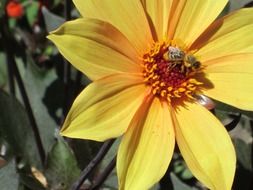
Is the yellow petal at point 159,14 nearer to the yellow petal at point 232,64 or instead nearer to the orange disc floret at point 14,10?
the yellow petal at point 232,64

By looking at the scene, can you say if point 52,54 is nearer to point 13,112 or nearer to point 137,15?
point 13,112

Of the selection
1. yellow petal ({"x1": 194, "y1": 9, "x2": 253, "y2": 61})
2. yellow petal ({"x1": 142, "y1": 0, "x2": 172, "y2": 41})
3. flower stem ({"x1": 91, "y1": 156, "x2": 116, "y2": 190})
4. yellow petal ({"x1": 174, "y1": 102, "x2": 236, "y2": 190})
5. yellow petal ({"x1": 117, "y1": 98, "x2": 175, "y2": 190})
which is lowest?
flower stem ({"x1": 91, "y1": 156, "x2": 116, "y2": 190})

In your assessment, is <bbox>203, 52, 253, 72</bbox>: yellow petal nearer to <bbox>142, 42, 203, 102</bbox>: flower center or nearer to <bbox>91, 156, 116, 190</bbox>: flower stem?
<bbox>142, 42, 203, 102</bbox>: flower center

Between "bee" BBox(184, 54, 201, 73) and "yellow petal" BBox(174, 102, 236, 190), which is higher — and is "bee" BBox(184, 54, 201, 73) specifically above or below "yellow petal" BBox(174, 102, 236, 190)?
above

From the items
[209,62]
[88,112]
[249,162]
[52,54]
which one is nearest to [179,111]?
[209,62]

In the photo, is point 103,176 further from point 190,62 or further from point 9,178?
point 190,62

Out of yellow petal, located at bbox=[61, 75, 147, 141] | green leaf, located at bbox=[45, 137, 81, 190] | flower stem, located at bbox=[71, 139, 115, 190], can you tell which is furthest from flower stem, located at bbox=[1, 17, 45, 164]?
yellow petal, located at bbox=[61, 75, 147, 141]

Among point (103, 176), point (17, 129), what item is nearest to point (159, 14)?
point (103, 176)
